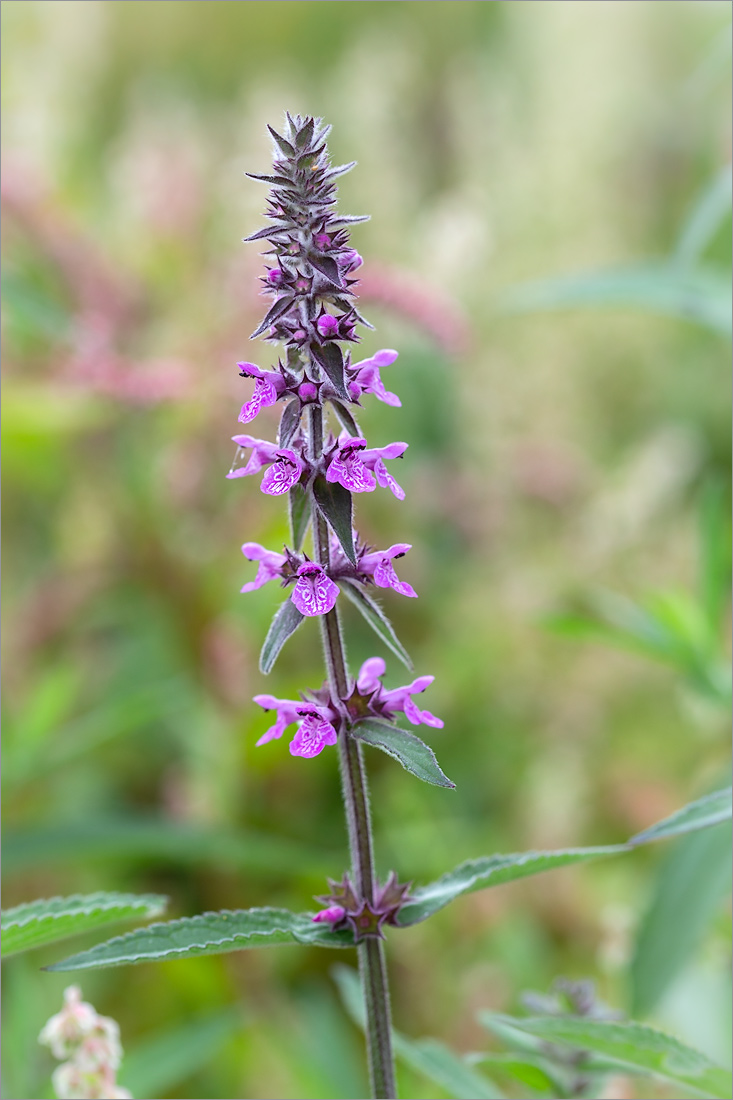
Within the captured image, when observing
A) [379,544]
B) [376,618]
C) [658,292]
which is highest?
[379,544]

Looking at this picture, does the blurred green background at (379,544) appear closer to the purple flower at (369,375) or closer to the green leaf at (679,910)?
the green leaf at (679,910)

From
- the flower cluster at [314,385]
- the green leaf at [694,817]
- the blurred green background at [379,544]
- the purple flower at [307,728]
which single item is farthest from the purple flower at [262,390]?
the blurred green background at [379,544]

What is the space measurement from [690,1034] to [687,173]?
197 cm

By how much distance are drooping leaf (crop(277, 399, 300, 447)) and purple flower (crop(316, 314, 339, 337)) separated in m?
0.03

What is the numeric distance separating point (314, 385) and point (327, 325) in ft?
0.07

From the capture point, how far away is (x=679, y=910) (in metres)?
0.66

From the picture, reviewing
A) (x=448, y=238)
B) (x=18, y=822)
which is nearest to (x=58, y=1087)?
(x=18, y=822)

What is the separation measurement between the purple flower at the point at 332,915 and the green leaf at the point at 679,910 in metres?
0.28

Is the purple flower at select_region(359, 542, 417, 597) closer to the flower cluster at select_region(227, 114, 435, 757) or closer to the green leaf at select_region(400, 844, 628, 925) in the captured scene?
the flower cluster at select_region(227, 114, 435, 757)

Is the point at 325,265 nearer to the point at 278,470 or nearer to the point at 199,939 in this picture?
the point at 278,470

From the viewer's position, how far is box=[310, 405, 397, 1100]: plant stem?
15.6 inches

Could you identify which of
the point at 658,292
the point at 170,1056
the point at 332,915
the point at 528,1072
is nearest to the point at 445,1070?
the point at 528,1072

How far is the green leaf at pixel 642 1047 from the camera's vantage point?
41cm

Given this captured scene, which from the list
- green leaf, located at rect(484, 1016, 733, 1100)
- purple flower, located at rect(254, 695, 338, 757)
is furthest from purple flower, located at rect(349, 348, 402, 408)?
green leaf, located at rect(484, 1016, 733, 1100)
